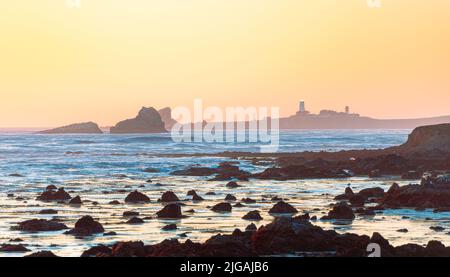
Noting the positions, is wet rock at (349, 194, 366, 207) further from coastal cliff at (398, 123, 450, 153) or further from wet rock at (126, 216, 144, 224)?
coastal cliff at (398, 123, 450, 153)

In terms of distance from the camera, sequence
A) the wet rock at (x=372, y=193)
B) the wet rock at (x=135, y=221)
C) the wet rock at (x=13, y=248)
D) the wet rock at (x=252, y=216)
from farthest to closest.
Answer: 1. the wet rock at (x=372, y=193)
2. the wet rock at (x=252, y=216)
3. the wet rock at (x=135, y=221)
4. the wet rock at (x=13, y=248)

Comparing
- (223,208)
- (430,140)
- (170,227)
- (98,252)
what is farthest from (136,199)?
(430,140)

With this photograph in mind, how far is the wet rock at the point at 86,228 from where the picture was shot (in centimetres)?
3341

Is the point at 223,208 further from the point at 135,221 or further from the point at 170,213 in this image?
the point at 135,221

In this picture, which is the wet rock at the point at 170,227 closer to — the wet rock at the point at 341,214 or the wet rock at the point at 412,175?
the wet rock at the point at 341,214

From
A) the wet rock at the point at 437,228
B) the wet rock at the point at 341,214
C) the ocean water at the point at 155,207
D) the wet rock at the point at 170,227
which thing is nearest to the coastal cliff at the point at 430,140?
the ocean water at the point at 155,207

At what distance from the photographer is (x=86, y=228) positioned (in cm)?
3369

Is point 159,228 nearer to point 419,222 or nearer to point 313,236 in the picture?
point 313,236

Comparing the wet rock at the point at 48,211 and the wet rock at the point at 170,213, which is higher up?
the wet rock at the point at 170,213

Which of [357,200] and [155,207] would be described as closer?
[357,200]

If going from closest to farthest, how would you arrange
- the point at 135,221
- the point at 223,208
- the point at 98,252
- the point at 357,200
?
the point at 98,252, the point at 135,221, the point at 223,208, the point at 357,200

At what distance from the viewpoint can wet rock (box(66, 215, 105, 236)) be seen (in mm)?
33406

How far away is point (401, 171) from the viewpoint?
7512cm

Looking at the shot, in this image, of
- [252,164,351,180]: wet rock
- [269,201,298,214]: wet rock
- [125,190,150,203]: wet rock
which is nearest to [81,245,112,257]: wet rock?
[269,201,298,214]: wet rock
